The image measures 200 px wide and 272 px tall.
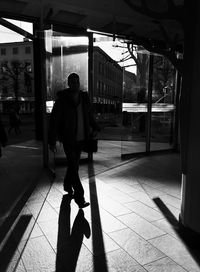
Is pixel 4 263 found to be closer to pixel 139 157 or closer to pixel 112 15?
pixel 112 15

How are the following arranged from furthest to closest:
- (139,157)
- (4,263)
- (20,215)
Answer: (139,157)
(20,215)
(4,263)

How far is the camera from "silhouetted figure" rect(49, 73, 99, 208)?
13.4ft

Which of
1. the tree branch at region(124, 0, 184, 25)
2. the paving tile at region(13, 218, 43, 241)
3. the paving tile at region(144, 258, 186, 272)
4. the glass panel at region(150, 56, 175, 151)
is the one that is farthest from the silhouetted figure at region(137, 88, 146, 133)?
the paving tile at region(144, 258, 186, 272)

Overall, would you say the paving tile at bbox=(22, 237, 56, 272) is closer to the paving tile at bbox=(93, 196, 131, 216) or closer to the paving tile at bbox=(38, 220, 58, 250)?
the paving tile at bbox=(38, 220, 58, 250)

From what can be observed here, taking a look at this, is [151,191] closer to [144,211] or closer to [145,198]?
[145,198]

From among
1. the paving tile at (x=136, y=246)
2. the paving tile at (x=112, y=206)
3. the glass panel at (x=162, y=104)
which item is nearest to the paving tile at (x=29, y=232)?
the paving tile at (x=136, y=246)

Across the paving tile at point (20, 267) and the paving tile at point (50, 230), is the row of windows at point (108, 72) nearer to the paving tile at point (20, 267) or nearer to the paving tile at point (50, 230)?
the paving tile at point (50, 230)

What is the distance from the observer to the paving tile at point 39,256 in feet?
8.89

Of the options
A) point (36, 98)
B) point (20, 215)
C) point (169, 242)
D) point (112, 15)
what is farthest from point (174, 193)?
point (36, 98)

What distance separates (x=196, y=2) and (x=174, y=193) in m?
3.13

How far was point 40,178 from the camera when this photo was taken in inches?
225

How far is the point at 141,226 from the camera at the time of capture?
3557mm

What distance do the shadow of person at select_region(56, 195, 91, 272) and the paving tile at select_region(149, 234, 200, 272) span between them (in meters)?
0.86

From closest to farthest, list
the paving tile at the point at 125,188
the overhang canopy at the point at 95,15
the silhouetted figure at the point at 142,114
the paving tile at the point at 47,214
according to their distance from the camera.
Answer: the paving tile at the point at 47,214 → the paving tile at the point at 125,188 → the overhang canopy at the point at 95,15 → the silhouetted figure at the point at 142,114
